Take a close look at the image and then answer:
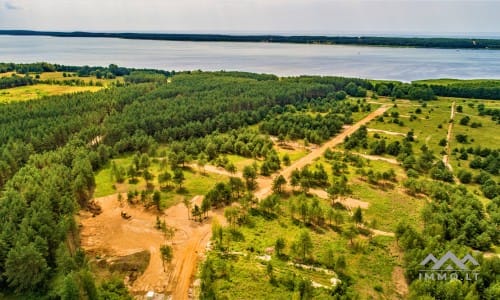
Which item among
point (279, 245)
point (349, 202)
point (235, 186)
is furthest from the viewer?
point (235, 186)

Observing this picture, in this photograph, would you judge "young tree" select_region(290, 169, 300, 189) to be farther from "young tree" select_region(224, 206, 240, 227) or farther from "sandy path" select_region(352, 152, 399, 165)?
"sandy path" select_region(352, 152, 399, 165)

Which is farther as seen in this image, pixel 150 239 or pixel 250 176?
pixel 250 176

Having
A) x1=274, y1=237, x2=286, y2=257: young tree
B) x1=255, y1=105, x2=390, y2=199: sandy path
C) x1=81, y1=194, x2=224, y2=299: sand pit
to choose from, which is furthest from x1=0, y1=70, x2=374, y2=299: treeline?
x1=274, y1=237, x2=286, y2=257: young tree

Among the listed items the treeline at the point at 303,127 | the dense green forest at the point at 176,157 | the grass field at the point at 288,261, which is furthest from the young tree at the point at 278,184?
the treeline at the point at 303,127

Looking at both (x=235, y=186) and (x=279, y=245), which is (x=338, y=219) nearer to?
(x=279, y=245)

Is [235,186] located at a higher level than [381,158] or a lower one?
lower

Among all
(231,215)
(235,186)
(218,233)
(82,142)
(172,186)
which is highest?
(82,142)

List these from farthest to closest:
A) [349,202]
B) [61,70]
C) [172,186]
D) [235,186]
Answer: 1. [61,70]
2. [172,186]
3. [235,186]
4. [349,202]

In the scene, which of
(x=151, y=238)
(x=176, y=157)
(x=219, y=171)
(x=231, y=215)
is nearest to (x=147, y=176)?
(x=176, y=157)
